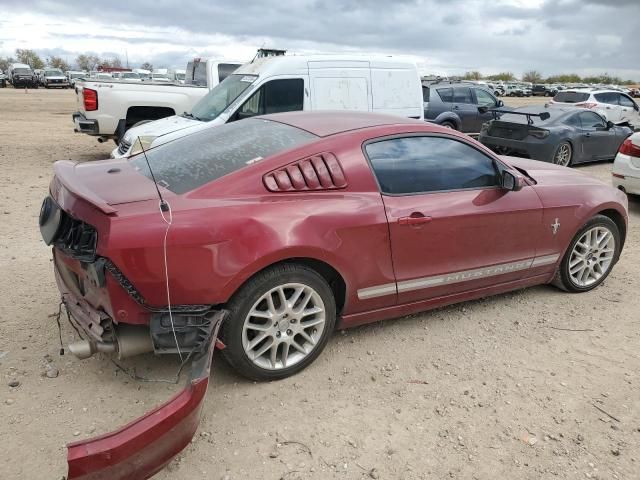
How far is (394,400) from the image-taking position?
3.06 meters

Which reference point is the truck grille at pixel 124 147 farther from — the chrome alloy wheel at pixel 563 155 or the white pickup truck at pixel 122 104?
the chrome alloy wheel at pixel 563 155

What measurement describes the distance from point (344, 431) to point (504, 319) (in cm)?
187

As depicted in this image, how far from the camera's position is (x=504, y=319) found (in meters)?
4.09

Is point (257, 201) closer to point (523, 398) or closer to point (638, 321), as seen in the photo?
point (523, 398)

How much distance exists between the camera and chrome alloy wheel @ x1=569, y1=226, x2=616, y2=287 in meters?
4.48

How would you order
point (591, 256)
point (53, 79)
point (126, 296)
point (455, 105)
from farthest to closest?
point (53, 79) → point (455, 105) → point (591, 256) → point (126, 296)

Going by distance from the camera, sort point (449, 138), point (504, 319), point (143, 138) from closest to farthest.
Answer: point (449, 138)
point (504, 319)
point (143, 138)

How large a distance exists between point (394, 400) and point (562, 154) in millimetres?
9275

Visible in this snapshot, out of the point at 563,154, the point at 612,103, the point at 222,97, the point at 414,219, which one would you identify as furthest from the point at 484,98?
the point at 414,219

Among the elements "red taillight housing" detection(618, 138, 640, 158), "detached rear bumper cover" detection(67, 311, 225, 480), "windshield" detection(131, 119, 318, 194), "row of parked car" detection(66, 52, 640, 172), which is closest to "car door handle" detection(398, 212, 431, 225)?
"windshield" detection(131, 119, 318, 194)

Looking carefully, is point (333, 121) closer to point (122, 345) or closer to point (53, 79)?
point (122, 345)

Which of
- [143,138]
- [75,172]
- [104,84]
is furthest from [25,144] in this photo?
[75,172]

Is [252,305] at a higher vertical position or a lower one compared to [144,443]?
higher

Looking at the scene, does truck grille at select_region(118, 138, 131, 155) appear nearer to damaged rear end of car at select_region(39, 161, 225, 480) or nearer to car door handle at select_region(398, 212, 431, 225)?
damaged rear end of car at select_region(39, 161, 225, 480)
